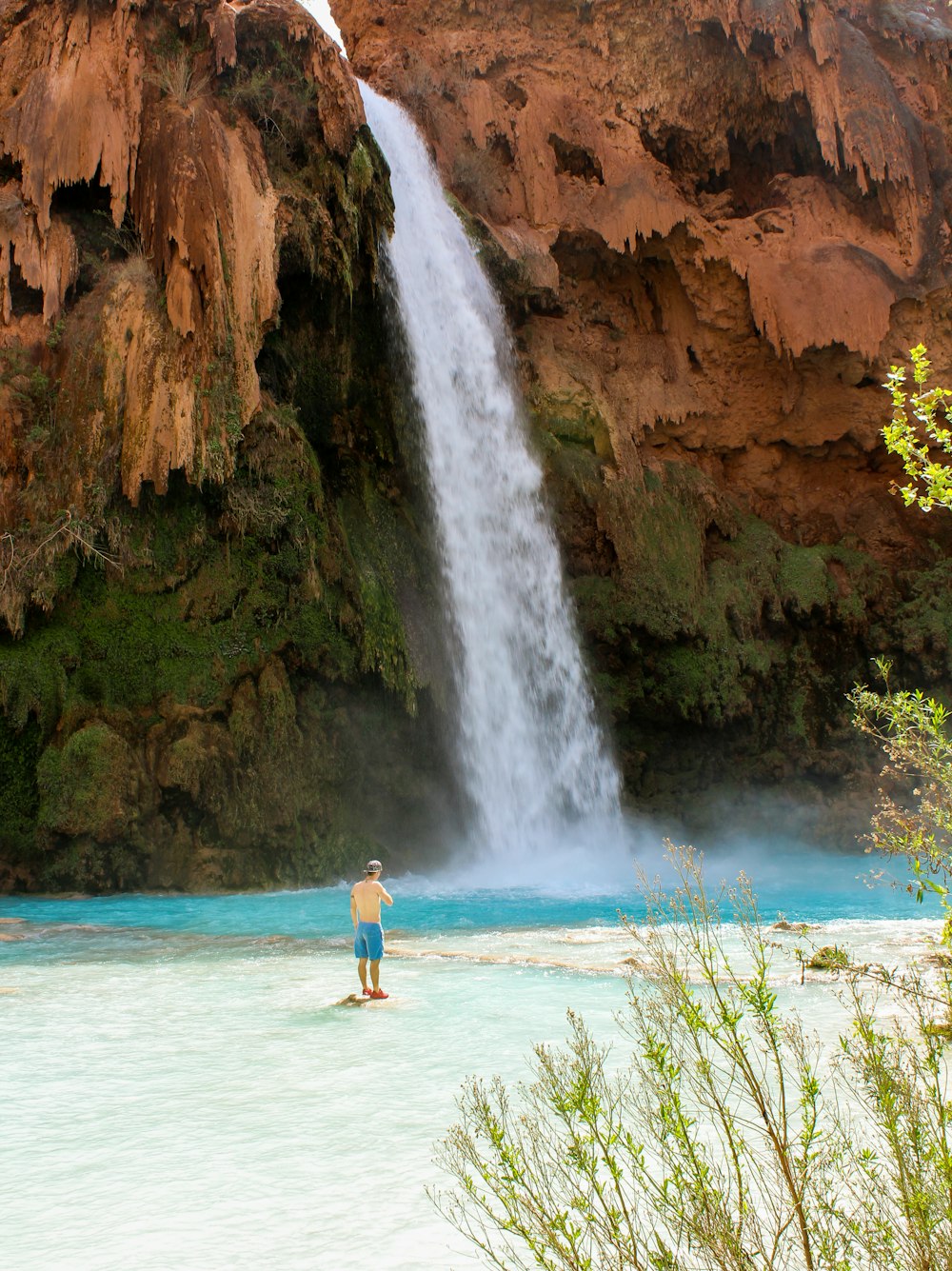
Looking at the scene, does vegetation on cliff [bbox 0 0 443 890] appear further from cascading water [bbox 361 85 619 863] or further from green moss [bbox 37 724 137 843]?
cascading water [bbox 361 85 619 863]

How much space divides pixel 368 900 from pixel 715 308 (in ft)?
57.9

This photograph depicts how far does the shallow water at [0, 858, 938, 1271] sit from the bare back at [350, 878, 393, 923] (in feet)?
1.69

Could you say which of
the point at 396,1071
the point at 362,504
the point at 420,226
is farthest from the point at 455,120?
the point at 396,1071

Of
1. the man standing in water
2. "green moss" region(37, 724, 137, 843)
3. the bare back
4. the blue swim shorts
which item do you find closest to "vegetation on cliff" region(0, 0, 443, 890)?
"green moss" region(37, 724, 137, 843)

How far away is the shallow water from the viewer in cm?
347

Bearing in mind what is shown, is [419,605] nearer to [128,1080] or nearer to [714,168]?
[714,168]

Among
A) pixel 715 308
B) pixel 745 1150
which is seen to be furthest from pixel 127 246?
pixel 745 1150

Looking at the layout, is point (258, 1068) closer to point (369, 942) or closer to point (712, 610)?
point (369, 942)

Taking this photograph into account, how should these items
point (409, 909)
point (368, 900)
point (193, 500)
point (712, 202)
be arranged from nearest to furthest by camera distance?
point (368, 900)
point (409, 909)
point (193, 500)
point (712, 202)

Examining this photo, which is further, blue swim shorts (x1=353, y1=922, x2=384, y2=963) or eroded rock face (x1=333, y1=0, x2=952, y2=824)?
eroded rock face (x1=333, y1=0, x2=952, y2=824)

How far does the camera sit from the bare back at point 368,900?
7.09 m

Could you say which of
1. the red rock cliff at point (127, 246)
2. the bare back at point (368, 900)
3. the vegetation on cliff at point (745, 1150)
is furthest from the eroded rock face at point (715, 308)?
the vegetation on cliff at point (745, 1150)

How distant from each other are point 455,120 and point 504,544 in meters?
8.53

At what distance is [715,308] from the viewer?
2194cm
